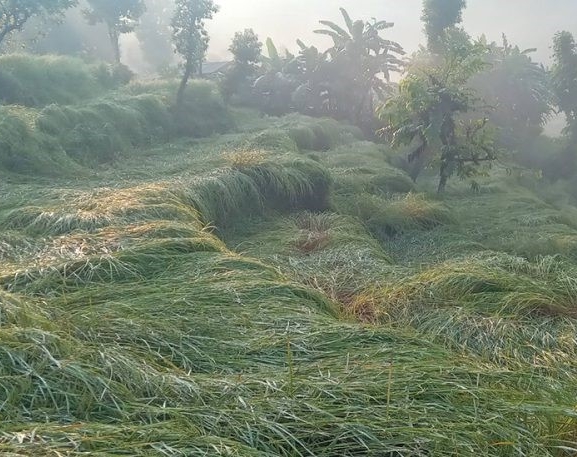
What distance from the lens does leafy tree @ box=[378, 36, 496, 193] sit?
10.6 m

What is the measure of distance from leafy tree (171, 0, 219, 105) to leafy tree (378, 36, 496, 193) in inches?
241

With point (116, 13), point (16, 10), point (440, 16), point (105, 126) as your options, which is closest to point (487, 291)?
point (105, 126)

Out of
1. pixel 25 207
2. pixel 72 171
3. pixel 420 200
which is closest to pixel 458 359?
pixel 25 207

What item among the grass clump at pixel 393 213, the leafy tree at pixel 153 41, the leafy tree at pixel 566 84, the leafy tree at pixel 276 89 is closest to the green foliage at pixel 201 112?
the leafy tree at pixel 276 89

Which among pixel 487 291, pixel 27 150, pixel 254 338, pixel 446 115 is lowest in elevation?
pixel 487 291

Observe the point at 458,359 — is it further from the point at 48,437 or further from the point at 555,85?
the point at 555,85

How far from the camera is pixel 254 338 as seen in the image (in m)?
3.06

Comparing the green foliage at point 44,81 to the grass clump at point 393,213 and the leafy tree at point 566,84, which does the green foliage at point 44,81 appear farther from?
the leafy tree at point 566,84

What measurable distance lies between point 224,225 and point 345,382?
174 inches

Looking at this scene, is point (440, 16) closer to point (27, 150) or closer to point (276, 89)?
point (276, 89)

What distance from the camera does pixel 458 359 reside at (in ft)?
9.83

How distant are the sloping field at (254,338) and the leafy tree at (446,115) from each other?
12.9ft

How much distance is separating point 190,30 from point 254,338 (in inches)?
552

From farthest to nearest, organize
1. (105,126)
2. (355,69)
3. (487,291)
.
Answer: (355,69), (105,126), (487,291)
